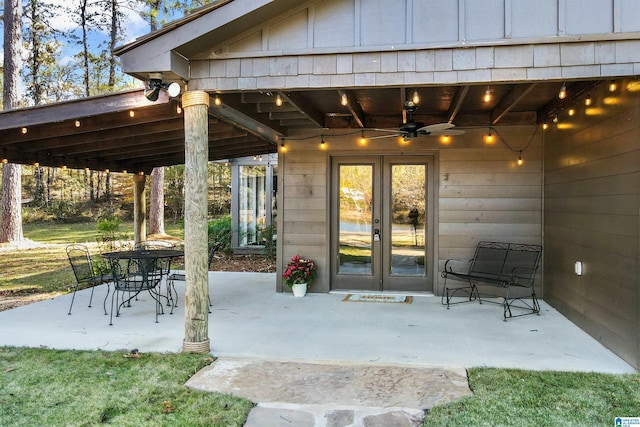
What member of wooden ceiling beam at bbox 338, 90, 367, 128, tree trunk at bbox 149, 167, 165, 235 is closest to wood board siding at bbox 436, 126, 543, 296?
wooden ceiling beam at bbox 338, 90, 367, 128

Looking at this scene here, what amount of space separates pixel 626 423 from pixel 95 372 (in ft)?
11.5

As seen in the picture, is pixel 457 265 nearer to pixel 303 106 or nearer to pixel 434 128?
pixel 434 128

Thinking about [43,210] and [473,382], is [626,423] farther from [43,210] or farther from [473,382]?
[43,210]

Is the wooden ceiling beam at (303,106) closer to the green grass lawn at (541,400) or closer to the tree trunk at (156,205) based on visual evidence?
the green grass lawn at (541,400)

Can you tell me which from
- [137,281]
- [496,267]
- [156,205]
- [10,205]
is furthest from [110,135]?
[156,205]

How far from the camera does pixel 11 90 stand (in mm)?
Answer: 11969

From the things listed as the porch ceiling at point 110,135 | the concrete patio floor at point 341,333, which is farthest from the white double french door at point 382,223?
the porch ceiling at point 110,135

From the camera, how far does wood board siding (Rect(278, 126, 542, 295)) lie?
6039mm

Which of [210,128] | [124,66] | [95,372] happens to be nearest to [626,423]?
[95,372]

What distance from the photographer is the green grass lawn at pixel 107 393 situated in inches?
102

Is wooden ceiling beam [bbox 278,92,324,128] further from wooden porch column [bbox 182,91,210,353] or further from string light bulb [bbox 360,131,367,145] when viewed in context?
wooden porch column [bbox 182,91,210,353]

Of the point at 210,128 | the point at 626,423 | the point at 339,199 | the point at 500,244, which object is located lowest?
the point at 626,423

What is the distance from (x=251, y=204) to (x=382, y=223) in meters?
5.44

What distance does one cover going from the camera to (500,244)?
19.9ft
